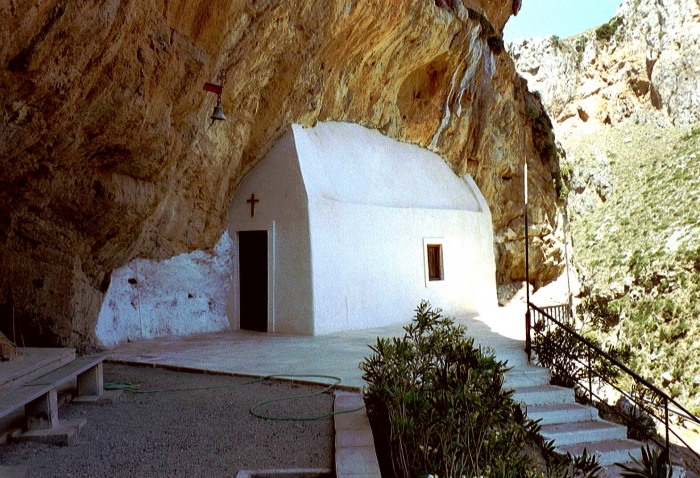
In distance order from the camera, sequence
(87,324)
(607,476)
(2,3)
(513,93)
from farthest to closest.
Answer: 1. (513,93)
2. (87,324)
3. (607,476)
4. (2,3)

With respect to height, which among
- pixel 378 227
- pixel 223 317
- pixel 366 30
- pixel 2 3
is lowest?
pixel 223 317

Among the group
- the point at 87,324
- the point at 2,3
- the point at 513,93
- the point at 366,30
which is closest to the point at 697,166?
the point at 513,93

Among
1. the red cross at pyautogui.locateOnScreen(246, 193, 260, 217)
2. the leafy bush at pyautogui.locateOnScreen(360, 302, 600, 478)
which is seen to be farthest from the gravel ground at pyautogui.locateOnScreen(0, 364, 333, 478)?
the red cross at pyautogui.locateOnScreen(246, 193, 260, 217)

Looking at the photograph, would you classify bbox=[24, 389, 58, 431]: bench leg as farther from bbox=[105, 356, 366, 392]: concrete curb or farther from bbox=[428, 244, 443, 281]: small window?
bbox=[428, 244, 443, 281]: small window

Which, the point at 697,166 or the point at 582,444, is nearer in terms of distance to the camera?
the point at 582,444

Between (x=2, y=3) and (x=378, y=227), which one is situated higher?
(x=2, y=3)

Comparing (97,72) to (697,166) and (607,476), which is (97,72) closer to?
(607,476)

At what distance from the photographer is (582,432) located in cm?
598

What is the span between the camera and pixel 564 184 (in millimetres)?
17938

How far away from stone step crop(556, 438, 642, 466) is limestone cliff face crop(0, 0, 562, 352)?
588 cm

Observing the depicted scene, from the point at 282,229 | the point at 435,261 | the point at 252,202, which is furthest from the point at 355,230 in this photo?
the point at 435,261

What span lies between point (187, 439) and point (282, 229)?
20.9 ft

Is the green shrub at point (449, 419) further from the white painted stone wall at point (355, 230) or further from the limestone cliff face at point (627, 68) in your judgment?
the limestone cliff face at point (627, 68)

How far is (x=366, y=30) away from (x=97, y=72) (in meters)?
6.19
